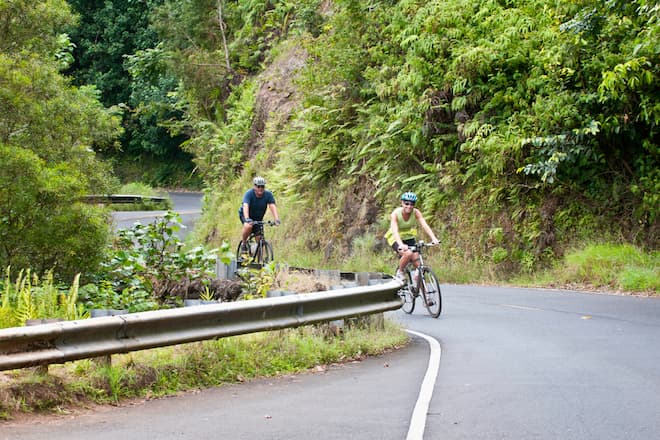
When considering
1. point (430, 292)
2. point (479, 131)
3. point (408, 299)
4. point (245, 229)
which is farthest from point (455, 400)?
point (479, 131)

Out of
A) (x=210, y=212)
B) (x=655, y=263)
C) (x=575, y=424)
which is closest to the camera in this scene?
(x=575, y=424)

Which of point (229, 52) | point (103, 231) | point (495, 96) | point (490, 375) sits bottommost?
point (490, 375)

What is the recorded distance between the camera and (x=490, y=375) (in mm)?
9477

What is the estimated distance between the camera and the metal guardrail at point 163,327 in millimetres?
7406

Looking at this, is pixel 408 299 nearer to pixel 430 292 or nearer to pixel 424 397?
pixel 430 292

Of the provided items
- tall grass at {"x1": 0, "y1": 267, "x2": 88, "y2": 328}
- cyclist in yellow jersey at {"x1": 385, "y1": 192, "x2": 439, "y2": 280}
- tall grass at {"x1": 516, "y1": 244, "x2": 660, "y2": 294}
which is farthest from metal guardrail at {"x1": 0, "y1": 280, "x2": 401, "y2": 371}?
tall grass at {"x1": 516, "y1": 244, "x2": 660, "y2": 294}

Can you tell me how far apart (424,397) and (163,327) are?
7.76 ft

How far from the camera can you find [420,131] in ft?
78.2

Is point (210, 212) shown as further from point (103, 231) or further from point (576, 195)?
point (103, 231)

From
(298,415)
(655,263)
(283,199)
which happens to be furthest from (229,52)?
A: (298,415)

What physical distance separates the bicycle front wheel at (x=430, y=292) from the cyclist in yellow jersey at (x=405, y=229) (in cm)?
35

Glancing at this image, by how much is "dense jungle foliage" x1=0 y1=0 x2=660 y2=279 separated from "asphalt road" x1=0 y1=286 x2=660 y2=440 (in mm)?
5470

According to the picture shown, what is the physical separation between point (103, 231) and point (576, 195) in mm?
11828

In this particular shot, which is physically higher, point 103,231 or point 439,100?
point 439,100
